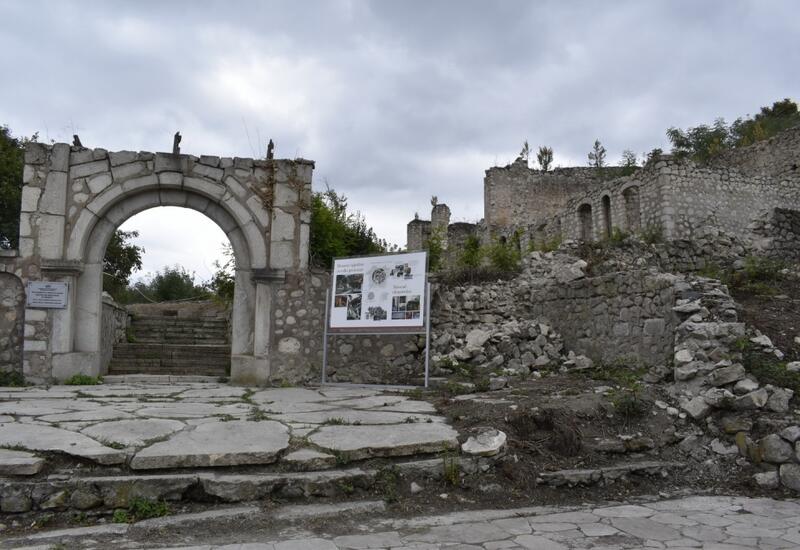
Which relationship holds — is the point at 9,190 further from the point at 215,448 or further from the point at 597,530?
the point at 597,530

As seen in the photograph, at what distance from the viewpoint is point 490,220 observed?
23750 mm

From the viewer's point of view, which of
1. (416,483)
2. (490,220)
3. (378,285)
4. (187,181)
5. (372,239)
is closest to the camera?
(416,483)

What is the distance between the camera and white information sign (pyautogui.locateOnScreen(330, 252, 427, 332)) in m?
7.82

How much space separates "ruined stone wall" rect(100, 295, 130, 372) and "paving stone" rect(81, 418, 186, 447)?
5194 millimetres

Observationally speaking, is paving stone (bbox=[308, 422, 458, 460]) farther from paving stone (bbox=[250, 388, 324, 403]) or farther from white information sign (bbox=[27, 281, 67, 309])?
white information sign (bbox=[27, 281, 67, 309])

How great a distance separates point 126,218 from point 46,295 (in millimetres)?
1581

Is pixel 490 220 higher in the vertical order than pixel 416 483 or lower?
higher

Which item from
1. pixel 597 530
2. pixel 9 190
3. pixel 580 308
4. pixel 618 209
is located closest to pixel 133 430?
pixel 597 530

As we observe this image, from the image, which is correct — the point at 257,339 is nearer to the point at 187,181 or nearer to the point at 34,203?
the point at 187,181

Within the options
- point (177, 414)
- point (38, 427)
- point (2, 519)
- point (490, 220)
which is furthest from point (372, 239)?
point (490, 220)

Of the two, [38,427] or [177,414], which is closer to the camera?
[38,427]

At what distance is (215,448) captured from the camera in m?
3.82

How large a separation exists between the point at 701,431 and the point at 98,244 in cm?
827

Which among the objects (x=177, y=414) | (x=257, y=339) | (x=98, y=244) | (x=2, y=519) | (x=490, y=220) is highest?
(x=490, y=220)
